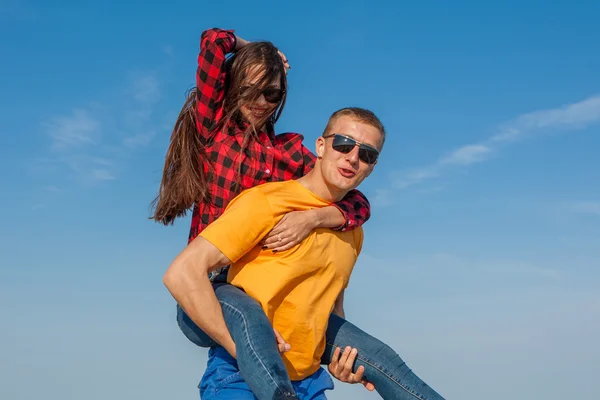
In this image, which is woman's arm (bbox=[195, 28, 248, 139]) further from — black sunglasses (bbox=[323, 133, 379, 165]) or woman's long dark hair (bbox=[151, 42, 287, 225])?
black sunglasses (bbox=[323, 133, 379, 165])

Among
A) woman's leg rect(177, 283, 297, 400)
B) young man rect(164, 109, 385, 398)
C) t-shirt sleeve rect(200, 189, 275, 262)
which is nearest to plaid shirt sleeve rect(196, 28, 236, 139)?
young man rect(164, 109, 385, 398)

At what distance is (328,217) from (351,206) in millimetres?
355

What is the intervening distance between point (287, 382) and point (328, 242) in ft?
4.07

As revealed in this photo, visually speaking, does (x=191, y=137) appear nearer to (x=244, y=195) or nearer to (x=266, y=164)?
(x=266, y=164)

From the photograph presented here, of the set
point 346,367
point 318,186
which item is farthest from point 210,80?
point 346,367

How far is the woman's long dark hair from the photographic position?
5.67m

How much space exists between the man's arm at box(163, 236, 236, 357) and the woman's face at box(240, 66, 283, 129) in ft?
4.71

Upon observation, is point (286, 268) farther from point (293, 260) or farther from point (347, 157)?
point (347, 157)

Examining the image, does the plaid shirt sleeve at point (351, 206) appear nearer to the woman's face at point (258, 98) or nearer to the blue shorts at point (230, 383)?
the woman's face at point (258, 98)

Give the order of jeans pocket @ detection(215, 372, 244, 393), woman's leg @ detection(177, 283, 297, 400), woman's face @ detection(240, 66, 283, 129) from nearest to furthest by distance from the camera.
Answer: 1. woman's leg @ detection(177, 283, 297, 400)
2. jeans pocket @ detection(215, 372, 244, 393)
3. woman's face @ detection(240, 66, 283, 129)

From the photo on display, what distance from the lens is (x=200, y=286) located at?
475cm

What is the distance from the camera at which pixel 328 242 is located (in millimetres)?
5305

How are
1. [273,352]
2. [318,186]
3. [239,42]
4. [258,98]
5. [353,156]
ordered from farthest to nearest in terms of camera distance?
1. [239,42]
2. [258,98]
3. [318,186]
4. [353,156]
5. [273,352]

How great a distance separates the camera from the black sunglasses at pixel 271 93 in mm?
5844
